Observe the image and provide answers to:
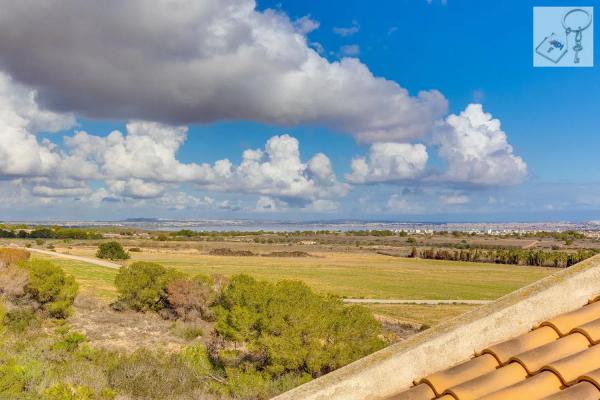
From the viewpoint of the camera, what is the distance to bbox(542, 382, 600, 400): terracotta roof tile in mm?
2729

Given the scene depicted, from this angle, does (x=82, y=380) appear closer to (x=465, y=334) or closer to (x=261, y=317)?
(x=261, y=317)

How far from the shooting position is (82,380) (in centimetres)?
1482

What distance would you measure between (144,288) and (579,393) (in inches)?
1270

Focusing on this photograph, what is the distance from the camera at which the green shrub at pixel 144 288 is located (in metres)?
32.2

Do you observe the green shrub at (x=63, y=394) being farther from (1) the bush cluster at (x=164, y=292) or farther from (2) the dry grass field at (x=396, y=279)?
(2) the dry grass field at (x=396, y=279)

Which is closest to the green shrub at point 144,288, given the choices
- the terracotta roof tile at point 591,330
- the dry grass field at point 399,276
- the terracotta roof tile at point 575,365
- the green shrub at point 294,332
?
the green shrub at point 294,332

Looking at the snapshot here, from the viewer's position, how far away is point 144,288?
3241cm

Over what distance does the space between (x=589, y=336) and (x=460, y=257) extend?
380 ft

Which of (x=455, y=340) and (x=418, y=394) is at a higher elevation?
(x=455, y=340)

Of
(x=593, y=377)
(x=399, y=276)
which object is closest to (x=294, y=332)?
(x=593, y=377)

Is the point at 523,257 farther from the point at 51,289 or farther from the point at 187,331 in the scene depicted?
the point at 51,289

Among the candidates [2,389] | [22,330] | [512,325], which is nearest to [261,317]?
[2,389]

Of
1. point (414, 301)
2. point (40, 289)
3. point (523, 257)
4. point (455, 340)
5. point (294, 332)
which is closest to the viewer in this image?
point (455, 340)

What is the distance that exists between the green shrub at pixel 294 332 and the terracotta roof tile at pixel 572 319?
13528 millimetres
